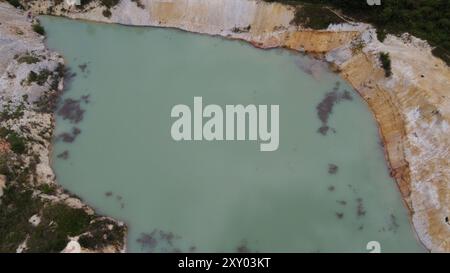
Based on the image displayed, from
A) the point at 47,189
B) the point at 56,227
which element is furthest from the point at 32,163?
the point at 56,227

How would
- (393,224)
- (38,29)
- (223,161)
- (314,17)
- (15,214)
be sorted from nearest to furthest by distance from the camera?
(15,214) → (393,224) → (223,161) → (314,17) → (38,29)

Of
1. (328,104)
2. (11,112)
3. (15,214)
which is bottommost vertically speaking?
(15,214)

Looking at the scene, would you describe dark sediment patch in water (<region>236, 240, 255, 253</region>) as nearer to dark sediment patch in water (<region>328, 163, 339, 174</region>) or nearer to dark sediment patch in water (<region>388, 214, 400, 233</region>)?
dark sediment patch in water (<region>328, 163, 339, 174</region>)

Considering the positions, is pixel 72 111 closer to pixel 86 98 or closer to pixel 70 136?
pixel 86 98

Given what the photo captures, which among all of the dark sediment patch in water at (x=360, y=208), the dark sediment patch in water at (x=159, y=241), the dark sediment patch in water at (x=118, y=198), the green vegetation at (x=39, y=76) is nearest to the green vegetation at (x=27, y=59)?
the green vegetation at (x=39, y=76)

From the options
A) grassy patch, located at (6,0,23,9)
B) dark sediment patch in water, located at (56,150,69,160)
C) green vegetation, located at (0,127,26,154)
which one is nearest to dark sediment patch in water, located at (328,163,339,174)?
dark sediment patch in water, located at (56,150,69,160)

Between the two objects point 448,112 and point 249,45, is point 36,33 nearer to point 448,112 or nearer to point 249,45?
point 249,45

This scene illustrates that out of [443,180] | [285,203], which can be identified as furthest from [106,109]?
[443,180]
